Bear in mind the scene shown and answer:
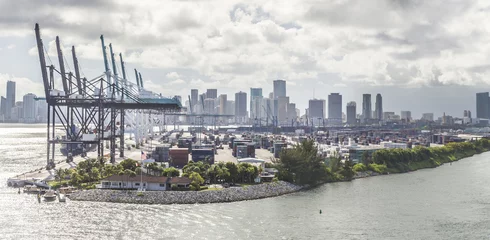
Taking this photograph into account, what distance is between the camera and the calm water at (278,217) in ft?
79.9

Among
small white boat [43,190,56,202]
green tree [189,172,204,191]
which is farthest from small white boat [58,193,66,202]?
green tree [189,172,204,191]

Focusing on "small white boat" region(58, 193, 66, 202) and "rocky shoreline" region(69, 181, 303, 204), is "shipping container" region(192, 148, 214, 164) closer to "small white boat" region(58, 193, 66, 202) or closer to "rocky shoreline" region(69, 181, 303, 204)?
"rocky shoreline" region(69, 181, 303, 204)

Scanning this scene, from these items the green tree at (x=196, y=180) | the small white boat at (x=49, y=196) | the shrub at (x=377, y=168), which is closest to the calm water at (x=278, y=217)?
the small white boat at (x=49, y=196)

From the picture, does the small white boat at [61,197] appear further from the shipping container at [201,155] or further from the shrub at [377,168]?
the shrub at [377,168]

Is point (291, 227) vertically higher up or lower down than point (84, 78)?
lower down

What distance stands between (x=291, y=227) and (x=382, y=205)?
978 cm

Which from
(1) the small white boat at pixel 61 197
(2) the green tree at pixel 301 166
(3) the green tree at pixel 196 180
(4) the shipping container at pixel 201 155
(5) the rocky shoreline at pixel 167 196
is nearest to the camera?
(1) the small white boat at pixel 61 197

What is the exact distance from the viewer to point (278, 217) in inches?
1120

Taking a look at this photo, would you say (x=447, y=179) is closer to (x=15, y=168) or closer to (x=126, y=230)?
(x=126, y=230)

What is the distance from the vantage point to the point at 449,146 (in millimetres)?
75938

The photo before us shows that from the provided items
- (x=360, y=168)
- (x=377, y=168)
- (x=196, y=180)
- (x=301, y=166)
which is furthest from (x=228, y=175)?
(x=377, y=168)

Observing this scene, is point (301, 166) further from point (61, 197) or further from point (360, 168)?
point (61, 197)

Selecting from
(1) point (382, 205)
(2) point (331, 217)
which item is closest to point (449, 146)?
(1) point (382, 205)

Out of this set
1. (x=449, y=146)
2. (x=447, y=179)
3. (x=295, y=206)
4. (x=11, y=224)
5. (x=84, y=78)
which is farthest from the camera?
(x=449, y=146)
